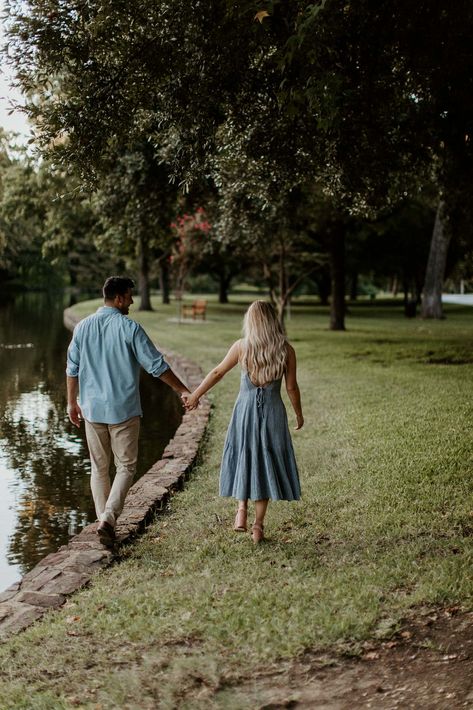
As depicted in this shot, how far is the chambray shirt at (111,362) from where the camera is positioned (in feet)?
20.6

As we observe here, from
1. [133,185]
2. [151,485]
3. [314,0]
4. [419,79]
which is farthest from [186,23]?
[133,185]

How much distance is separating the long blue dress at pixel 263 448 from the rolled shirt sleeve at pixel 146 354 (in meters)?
0.67

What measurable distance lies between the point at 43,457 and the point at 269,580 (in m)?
6.19

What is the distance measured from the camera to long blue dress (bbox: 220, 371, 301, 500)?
20.1 feet

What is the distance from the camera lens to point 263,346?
20.0ft

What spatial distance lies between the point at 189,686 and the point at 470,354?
16150 mm

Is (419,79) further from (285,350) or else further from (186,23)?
(285,350)

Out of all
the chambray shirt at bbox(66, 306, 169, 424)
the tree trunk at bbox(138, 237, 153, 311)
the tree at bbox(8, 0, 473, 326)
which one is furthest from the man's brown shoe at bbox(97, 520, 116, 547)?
the tree trunk at bbox(138, 237, 153, 311)

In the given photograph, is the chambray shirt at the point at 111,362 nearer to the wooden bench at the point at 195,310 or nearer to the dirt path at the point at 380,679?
the dirt path at the point at 380,679

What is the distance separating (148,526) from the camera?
708cm

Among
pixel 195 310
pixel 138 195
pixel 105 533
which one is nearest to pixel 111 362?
pixel 105 533

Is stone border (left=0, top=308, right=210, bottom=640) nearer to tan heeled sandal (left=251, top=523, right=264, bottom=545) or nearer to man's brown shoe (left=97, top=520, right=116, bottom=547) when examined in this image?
man's brown shoe (left=97, top=520, right=116, bottom=547)

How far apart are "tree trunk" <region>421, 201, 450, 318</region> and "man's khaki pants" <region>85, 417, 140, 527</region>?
31217mm

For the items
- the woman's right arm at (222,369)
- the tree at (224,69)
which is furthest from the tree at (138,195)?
Answer: the woman's right arm at (222,369)
